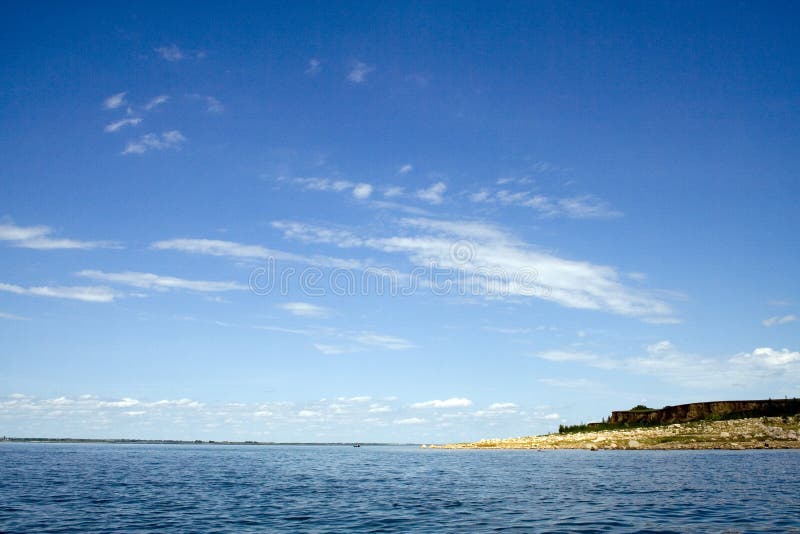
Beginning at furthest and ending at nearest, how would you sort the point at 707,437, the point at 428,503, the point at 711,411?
the point at 711,411 → the point at 707,437 → the point at 428,503

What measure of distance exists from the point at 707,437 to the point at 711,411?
97.7 ft

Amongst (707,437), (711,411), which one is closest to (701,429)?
(707,437)

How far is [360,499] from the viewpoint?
3944 cm

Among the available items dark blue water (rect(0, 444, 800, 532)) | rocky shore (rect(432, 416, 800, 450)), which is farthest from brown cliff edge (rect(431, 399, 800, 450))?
dark blue water (rect(0, 444, 800, 532))

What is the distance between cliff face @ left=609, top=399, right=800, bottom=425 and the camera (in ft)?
391

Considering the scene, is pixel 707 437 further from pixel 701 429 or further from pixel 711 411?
pixel 711 411

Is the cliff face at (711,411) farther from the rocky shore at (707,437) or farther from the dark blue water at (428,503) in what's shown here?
the dark blue water at (428,503)

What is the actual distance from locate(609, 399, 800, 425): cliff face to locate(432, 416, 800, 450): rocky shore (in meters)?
7.89

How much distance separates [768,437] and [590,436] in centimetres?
3597

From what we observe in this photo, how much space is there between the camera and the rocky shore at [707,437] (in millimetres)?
100438

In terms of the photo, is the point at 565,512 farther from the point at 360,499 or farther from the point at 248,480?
the point at 248,480

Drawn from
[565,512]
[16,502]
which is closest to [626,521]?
[565,512]

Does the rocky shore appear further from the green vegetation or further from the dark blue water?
the dark blue water

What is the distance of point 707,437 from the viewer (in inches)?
4198
